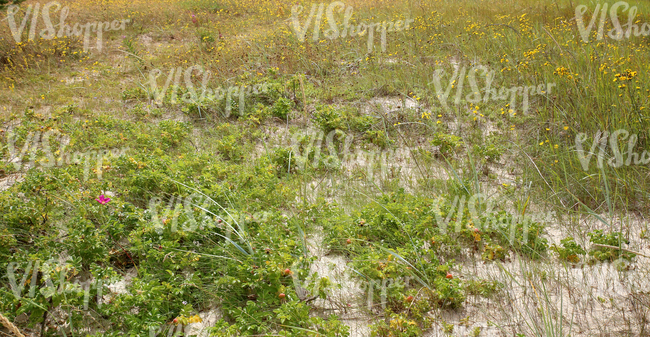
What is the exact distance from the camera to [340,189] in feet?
13.4

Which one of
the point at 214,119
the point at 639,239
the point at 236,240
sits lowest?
the point at 236,240

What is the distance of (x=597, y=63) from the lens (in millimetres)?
4762

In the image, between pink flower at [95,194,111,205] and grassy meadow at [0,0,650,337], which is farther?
pink flower at [95,194,111,205]

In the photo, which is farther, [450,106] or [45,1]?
[45,1]

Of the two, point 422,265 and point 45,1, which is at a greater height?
point 45,1

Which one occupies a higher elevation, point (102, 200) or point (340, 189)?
point (340, 189)

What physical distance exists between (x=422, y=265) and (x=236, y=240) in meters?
1.44

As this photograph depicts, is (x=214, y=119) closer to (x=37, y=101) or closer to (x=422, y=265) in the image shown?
(x=37, y=101)

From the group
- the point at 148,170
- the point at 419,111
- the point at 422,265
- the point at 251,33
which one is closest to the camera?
the point at 422,265

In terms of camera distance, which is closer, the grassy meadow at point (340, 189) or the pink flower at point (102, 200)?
the grassy meadow at point (340, 189)

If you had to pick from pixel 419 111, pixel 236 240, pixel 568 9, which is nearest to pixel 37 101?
pixel 236 240

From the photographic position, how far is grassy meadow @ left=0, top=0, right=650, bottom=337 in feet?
8.32

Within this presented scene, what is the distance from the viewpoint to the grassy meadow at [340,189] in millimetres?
2537

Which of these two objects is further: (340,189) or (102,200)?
(340,189)
